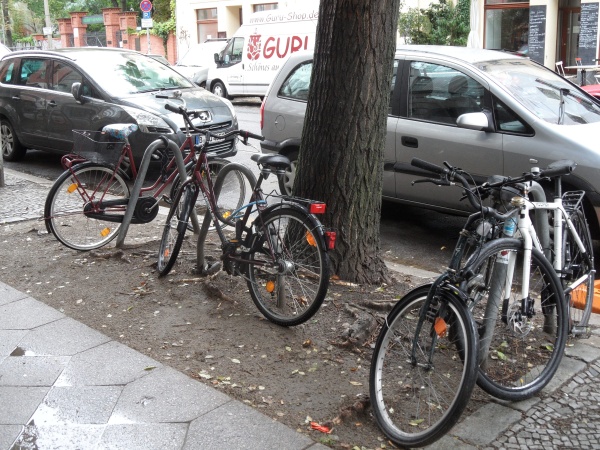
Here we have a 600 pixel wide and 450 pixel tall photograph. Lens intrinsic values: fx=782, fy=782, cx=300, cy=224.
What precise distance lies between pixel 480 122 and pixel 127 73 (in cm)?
627

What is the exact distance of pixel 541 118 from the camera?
691 centimetres

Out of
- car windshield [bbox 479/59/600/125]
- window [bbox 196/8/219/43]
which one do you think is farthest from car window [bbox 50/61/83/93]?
window [bbox 196/8/219/43]

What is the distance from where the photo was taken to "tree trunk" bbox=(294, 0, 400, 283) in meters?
5.21

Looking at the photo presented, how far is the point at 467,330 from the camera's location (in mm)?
3430

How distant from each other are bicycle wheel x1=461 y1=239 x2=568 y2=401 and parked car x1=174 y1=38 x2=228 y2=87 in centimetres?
2115

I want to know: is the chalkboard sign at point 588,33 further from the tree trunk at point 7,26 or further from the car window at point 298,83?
the tree trunk at point 7,26

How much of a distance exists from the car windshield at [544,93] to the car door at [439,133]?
310 mm

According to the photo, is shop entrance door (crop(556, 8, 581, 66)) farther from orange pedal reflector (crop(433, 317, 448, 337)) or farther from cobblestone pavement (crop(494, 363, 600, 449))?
orange pedal reflector (crop(433, 317, 448, 337))

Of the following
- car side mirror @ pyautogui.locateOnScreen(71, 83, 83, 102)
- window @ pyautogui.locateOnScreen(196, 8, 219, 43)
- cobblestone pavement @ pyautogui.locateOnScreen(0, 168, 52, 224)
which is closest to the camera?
cobblestone pavement @ pyautogui.locateOnScreen(0, 168, 52, 224)

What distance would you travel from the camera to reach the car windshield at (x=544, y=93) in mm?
7098

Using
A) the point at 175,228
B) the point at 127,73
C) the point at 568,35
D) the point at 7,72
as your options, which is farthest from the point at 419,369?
the point at 568,35

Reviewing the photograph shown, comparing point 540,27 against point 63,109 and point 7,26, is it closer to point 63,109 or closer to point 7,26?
point 63,109

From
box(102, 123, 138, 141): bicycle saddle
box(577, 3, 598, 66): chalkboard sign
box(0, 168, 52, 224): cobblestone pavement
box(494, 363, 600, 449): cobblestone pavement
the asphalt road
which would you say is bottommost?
the asphalt road

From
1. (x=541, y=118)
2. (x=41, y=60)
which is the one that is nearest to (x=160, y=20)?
(x=41, y=60)
